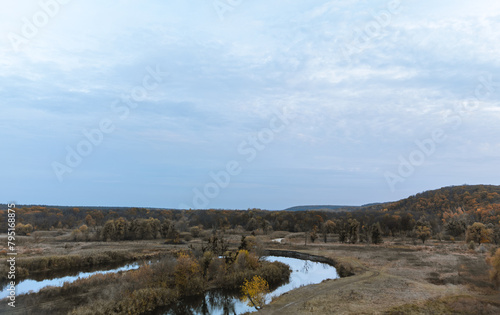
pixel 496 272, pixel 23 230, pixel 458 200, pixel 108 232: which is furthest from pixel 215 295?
pixel 458 200

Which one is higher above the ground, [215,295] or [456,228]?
[456,228]

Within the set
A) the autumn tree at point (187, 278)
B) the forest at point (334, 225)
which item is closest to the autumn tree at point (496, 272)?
the autumn tree at point (187, 278)

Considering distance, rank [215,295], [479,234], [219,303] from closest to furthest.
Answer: [219,303] → [215,295] → [479,234]

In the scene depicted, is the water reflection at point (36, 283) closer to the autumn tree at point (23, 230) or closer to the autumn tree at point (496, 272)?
the autumn tree at point (496, 272)

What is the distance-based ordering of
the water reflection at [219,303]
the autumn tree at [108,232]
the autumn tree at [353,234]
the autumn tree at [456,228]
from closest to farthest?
1. the water reflection at [219,303]
2. the autumn tree at [353,234]
3. the autumn tree at [108,232]
4. the autumn tree at [456,228]

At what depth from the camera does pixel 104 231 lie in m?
86.6

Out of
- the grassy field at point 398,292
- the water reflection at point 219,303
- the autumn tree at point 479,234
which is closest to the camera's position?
the grassy field at point 398,292

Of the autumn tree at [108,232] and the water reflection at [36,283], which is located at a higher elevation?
the autumn tree at [108,232]

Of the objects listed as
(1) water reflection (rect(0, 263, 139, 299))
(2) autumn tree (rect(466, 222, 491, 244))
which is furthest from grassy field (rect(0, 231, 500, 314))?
(2) autumn tree (rect(466, 222, 491, 244))

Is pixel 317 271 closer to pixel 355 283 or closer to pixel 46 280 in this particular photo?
pixel 355 283

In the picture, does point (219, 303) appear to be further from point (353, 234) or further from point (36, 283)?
point (353, 234)

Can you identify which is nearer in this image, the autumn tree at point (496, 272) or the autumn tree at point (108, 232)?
the autumn tree at point (496, 272)

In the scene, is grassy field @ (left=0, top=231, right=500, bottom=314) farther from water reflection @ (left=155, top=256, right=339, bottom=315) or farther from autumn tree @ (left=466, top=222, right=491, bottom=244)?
autumn tree @ (left=466, top=222, right=491, bottom=244)

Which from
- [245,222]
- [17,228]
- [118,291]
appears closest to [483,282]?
[118,291]
